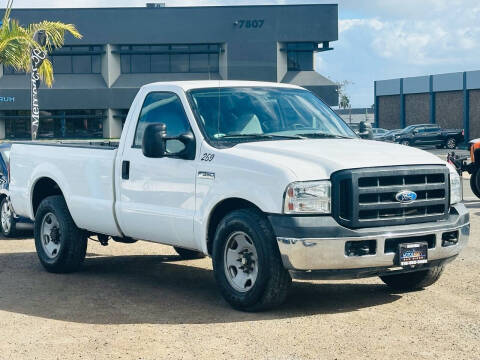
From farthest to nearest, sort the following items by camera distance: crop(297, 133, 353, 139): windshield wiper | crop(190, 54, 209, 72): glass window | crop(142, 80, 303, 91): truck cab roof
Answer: crop(190, 54, 209, 72): glass window < crop(142, 80, 303, 91): truck cab roof < crop(297, 133, 353, 139): windshield wiper

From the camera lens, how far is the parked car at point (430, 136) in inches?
2232

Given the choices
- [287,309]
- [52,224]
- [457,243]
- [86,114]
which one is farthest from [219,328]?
[86,114]

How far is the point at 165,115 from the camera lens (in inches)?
363

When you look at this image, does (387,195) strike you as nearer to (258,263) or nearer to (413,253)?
(413,253)

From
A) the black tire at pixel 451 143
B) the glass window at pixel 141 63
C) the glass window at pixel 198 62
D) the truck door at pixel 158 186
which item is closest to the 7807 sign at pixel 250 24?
the glass window at pixel 198 62

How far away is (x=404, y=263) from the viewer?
780cm

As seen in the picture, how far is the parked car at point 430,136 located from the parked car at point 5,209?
4404cm

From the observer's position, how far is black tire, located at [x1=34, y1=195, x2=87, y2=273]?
10.5 m

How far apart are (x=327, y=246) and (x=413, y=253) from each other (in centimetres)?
83

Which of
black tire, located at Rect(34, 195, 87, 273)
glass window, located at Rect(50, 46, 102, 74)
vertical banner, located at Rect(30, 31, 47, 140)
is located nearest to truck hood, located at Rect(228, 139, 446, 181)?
black tire, located at Rect(34, 195, 87, 273)

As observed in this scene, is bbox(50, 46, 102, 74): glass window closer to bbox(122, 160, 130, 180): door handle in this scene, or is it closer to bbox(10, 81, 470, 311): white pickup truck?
bbox(10, 81, 470, 311): white pickup truck

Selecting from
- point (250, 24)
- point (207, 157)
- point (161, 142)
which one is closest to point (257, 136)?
point (207, 157)

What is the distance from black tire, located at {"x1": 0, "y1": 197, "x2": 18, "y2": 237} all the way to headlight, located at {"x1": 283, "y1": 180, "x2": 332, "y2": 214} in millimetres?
7249

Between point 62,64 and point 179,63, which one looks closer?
point 62,64
